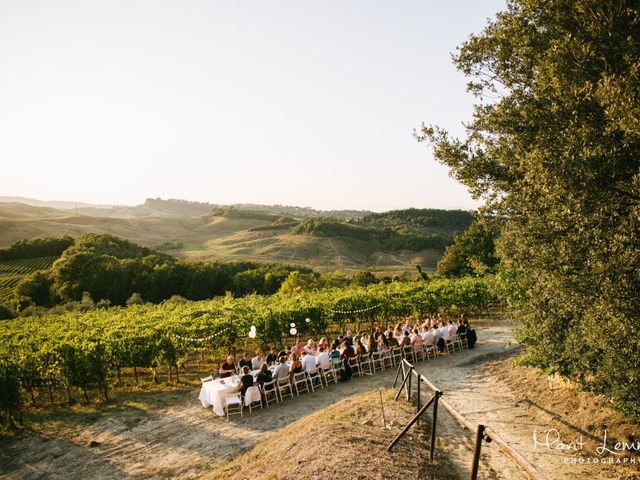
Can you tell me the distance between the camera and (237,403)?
12.6m

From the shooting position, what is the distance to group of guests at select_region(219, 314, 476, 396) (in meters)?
13.5

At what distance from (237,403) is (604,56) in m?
12.2

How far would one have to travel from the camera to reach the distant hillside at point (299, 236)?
10262 cm

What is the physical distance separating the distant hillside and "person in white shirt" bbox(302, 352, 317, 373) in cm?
7742

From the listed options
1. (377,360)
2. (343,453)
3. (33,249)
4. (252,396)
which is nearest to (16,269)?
(33,249)

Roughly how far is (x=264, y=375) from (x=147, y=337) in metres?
5.09

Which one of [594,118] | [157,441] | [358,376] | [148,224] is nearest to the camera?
[594,118]

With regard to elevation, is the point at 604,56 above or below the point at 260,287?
above

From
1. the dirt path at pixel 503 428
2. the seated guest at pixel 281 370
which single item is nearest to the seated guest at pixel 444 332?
the dirt path at pixel 503 428

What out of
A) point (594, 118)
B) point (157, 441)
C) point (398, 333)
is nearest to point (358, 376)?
point (398, 333)

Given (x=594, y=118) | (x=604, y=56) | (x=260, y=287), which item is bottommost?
(x=260, y=287)

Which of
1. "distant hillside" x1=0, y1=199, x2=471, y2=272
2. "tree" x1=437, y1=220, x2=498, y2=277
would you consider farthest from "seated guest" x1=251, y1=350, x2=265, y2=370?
"distant hillside" x1=0, y1=199, x2=471, y2=272

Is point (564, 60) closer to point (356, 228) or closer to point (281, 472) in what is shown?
point (281, 472)

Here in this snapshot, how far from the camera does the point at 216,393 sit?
12492mm
